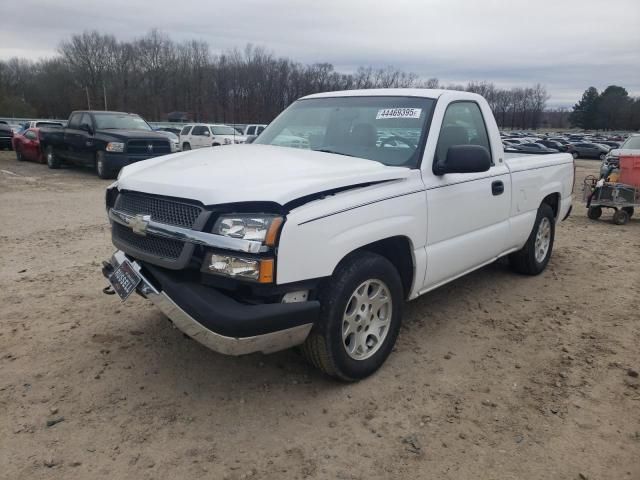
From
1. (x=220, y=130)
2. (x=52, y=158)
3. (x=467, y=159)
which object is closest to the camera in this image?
(x=467, y=159)

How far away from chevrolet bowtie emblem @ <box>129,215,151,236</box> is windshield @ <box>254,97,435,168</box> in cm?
151

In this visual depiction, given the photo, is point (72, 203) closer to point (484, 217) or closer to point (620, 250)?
point (484, 217)

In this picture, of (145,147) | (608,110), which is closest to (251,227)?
(145,147)

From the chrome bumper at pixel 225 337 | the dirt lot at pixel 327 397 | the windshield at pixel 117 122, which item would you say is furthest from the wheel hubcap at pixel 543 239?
the windshield at pixel 117 122

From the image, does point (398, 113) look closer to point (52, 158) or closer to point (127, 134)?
point (127, 134)

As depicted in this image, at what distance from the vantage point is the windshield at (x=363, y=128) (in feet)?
12.6

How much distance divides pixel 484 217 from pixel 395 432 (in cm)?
220

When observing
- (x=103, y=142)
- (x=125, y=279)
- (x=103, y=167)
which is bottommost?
(x=125, y=279)

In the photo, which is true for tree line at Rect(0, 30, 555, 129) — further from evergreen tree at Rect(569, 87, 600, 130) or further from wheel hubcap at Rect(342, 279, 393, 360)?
wheel hubcap at Rect(342, 279, 393, 360)

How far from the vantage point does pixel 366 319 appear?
3379mm

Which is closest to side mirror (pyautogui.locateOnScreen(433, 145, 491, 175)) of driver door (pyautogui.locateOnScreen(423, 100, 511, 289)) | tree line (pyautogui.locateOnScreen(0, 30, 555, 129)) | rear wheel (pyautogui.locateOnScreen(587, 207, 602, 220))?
driver door (pyautogui.locateOnScreen(423, 100, 511, 289))

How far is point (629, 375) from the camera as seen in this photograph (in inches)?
141

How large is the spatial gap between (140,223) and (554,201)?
4900mm

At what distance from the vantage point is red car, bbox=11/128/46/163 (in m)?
19.0
